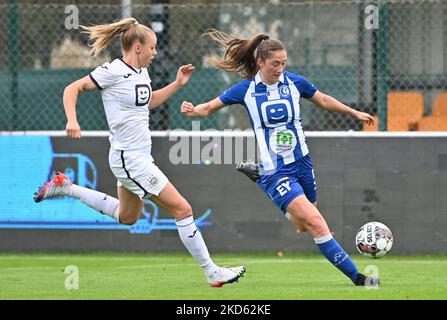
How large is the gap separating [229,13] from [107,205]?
16.3 ft

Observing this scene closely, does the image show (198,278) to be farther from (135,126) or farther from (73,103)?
(73,103)

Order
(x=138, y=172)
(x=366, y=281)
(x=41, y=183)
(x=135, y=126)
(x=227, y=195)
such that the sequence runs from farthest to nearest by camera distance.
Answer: (x=41, y=183)
(x=227, y=195)
(x=135, y=126)
(x=138, y=172)
(x=366, y=281)

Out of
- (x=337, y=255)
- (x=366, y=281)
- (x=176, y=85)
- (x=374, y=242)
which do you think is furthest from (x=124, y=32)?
(x=366, y=281)

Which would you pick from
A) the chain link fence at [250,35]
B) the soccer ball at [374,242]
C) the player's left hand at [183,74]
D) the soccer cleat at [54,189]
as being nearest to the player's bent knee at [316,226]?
the soccer ball at [374,242]

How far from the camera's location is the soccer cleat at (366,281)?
8617 mm

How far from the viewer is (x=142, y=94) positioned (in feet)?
→ 29.5

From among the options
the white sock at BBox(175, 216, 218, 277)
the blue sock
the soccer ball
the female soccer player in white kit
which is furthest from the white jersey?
the soccer ball

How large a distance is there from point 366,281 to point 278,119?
153cm

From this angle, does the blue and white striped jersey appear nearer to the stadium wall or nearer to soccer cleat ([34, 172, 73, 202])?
soccer cleat ([34, 172, 73, 202])

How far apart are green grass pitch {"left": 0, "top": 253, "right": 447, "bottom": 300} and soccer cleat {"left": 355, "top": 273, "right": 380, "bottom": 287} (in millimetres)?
84

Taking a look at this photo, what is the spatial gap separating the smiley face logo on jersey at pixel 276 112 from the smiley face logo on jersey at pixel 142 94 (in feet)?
3.19

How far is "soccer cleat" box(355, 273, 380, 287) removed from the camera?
862cm

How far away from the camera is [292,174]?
9000mm

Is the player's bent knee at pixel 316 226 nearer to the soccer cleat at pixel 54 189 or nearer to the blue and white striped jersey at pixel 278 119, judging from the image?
the blue and white striped jersey at pixel 278 119
